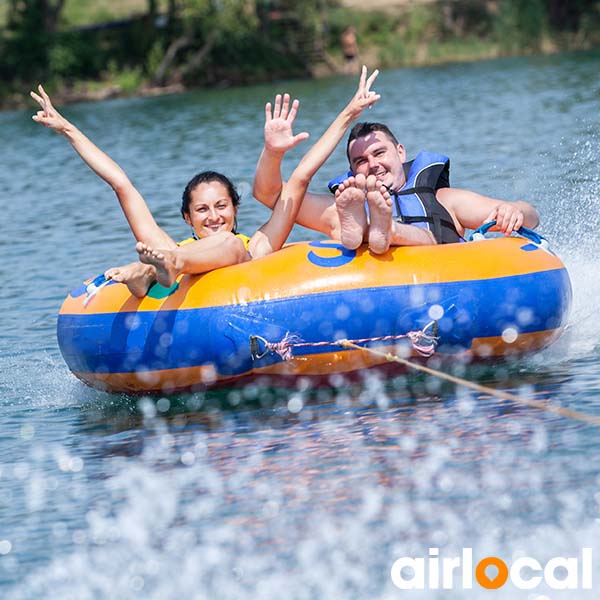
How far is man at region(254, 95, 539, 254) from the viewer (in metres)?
6.52

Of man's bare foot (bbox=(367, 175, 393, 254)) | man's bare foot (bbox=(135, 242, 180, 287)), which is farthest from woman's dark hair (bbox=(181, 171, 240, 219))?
man's bare foot (bbox=(367, 175, 393, 254))

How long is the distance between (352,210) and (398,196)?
722mm

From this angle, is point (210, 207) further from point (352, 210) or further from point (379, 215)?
point (379, 215)

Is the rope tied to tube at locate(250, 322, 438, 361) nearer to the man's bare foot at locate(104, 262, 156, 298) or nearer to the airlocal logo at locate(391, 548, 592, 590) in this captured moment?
the man's bare foot at locate(104, 262, 156, 298)

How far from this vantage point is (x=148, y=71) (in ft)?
116

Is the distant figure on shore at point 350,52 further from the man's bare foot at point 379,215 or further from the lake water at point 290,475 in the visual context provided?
the man's bare foot at point 379,215

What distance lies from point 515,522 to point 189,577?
1128 mm

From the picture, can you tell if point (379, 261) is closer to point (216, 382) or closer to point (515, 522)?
point (216, 382)

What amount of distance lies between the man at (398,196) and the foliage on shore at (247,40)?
89.2 feet

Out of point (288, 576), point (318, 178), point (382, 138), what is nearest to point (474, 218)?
point (382, 138)

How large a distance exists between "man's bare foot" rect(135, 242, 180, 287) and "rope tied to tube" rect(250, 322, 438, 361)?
1.52ft

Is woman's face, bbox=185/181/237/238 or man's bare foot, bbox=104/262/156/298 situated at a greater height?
woman's face, bbox=185/181/237/238

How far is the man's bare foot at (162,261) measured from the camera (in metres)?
5.87

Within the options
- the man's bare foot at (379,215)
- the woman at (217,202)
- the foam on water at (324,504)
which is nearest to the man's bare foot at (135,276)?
the woman at (217,202)
